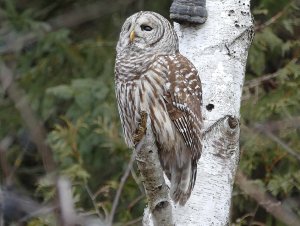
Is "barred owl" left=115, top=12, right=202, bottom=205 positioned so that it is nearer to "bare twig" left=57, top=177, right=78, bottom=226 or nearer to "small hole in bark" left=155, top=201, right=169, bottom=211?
"small hole in bark" left=155, top=201, right=169, bottom=211

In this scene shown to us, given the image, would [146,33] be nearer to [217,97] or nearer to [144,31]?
[144,31]

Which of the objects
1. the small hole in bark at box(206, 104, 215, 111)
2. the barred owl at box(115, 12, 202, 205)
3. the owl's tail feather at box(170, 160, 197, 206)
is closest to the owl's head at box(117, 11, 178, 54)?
the barred owl at box(115, 12, 202, 205)

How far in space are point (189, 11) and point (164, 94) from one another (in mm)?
359

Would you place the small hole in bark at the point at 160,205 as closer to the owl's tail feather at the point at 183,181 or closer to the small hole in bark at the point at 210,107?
the owl's tail feather at the point at 183,181

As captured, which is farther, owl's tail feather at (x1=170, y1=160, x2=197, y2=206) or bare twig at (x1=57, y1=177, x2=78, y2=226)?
owl's tail feather at (x1=170, y1=160, x2=197, y2=206)

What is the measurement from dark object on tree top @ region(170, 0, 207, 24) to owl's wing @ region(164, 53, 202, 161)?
0.18 meters

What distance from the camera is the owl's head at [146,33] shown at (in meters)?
3.60

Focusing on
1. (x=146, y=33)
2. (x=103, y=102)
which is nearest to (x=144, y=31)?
(x=146, y=33)

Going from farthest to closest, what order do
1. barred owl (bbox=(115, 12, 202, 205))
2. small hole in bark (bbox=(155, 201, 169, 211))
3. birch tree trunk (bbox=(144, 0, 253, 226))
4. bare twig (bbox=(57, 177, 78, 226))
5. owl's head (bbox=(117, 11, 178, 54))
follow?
owl's head (bbox=(117, 11, 178, 54)) < barred owl (bbox=(115, 12, 202, 205)) < birch tree trunk (bbox=(144, 0, 253, 226)) < small hole in bark (bbox=(155, 201, 169, 211)) < bare twig (bbox=(57, 177, 78, 226))

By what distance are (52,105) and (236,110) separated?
3155 millimetres

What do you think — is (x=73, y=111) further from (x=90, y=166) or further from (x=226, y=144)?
(x=226, y=144)

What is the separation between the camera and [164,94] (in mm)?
3439

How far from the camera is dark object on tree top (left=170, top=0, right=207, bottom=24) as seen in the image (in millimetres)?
3352

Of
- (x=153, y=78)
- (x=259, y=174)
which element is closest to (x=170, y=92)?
(x=153, y=78)
